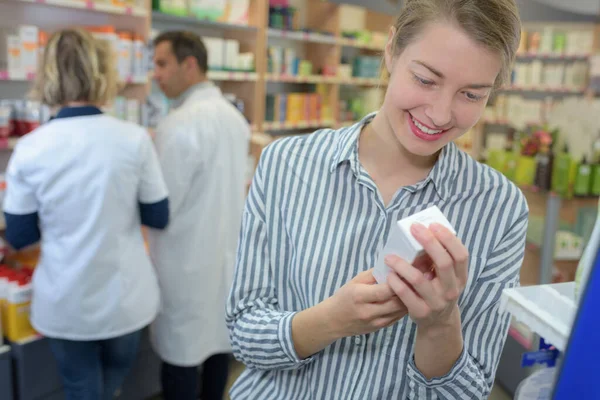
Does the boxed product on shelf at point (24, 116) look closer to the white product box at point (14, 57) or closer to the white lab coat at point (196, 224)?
the white product box at point (14, 57)

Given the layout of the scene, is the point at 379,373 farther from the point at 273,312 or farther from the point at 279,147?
the point at 279,147

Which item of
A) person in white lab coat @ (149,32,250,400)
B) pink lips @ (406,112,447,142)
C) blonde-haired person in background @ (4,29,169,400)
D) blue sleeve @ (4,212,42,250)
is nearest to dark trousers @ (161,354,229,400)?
person in white lab coat @ (149,32,250,400)

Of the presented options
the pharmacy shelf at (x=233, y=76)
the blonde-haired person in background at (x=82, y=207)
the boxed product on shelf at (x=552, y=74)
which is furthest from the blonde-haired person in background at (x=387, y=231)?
the boxed product on shelf at (x=552, y=74)

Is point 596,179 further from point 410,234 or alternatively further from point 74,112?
point 410,234

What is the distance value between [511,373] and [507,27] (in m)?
3.06

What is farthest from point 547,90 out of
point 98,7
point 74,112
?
point 74,112

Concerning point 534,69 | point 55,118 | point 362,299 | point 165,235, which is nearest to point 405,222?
point 362,299

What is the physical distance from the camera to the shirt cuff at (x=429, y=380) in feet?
3.10

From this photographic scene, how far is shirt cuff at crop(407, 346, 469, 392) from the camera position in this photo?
95 cm

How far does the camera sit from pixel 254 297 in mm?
1104

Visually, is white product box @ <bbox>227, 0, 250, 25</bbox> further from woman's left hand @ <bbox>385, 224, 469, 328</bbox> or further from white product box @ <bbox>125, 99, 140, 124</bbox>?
woman's left hand @ <bbox>385, 224, 469, 328</bbox>

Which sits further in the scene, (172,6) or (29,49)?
(172,6)

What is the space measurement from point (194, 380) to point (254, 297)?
1929 millimetres

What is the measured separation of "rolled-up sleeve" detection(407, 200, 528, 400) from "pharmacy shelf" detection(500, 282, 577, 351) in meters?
0.26
